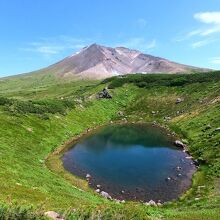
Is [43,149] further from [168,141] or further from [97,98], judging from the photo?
[97,98]

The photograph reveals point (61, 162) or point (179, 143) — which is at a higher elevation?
point (179, 143)

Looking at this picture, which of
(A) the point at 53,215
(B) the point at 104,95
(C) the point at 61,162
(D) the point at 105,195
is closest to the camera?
(A) the point at 53,215

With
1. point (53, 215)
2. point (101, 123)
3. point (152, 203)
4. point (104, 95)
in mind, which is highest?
point (104, 95)

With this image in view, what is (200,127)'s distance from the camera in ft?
345

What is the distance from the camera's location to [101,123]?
13638 cm

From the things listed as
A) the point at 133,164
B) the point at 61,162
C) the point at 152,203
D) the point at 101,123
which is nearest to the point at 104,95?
the point at 101,123

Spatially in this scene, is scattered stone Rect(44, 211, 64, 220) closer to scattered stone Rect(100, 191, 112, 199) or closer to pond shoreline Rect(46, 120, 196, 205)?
scattered stone Rect(100, 191, 112, 199)

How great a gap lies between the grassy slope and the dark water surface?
13.0ft

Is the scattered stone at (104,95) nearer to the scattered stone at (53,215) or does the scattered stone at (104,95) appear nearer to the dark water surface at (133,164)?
the dark water surface at (133,164)

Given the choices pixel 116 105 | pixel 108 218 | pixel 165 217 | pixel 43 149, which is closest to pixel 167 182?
pixel 165 217

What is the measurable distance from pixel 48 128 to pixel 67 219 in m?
75.0

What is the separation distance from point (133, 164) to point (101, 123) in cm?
5594

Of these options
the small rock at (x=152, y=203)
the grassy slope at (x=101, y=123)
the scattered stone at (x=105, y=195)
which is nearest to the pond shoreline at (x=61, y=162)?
the grassy slope at (x=101, y=123)

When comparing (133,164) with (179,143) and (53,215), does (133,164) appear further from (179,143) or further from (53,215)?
(53,215)
